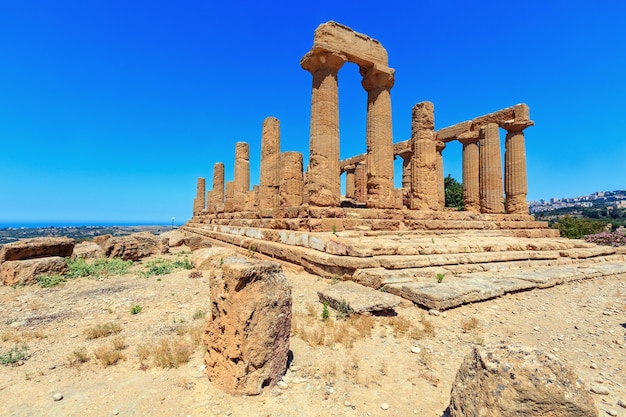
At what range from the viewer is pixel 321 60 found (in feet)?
33.9

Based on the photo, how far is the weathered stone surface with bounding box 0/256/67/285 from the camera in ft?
23.4

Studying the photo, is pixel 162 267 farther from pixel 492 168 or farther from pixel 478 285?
pixel 492 168

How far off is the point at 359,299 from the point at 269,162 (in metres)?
11.1

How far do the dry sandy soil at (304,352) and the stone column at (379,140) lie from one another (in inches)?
251

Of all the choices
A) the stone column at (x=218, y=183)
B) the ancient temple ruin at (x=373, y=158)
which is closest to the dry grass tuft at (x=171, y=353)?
the ancient temple ruin at (x=373, y=158)

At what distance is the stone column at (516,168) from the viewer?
1559cm

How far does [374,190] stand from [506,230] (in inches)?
245

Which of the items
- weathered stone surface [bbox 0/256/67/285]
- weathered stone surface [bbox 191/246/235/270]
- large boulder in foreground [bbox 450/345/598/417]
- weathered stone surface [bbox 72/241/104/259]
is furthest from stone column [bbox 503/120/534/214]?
weathered stone surface [bbox 0/256/67/285]

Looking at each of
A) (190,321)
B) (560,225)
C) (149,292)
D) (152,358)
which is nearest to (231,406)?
(152,358)

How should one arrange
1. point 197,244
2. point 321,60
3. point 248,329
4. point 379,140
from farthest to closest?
point 197,244
point 379,140
point 321,60
point 248,329

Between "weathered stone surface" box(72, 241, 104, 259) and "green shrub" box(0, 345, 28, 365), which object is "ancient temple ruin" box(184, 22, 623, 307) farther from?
"green shrub" box(0, 345, 28, 365)

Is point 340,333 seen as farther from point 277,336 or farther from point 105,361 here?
point 105,361

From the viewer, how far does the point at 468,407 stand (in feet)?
6.62

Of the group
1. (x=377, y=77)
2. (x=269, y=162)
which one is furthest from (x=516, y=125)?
(x=269, y=162)
